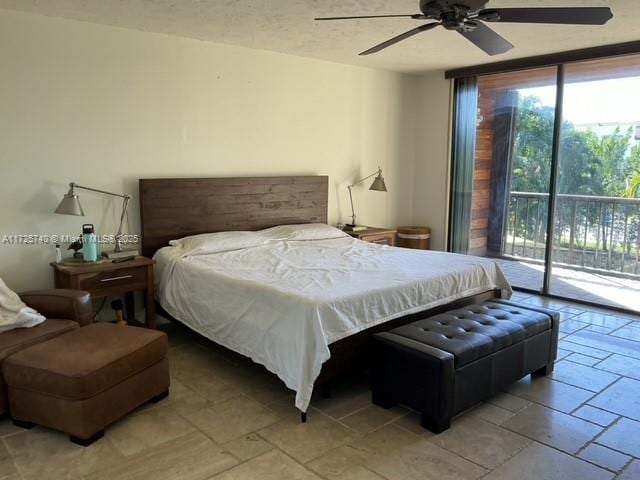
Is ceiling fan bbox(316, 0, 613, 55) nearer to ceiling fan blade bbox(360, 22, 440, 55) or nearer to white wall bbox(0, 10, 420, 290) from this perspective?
ceiling fan blade bbox(360, 22, 440, 55)

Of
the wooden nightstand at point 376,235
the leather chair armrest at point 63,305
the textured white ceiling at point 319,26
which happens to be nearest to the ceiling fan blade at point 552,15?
the textured white ceiling at point 319,26

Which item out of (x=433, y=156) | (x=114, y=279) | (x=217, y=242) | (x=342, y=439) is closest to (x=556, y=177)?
(x=433, y=156)

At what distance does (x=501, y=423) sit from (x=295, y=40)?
3.30m

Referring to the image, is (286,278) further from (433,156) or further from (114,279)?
(433,156)

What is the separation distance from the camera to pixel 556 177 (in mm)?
5070

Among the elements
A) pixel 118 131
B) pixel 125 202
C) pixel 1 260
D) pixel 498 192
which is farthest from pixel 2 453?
pixel 498 192

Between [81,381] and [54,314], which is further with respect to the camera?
[54,314]

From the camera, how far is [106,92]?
385 cm

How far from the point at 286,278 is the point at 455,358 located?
45.7 inches

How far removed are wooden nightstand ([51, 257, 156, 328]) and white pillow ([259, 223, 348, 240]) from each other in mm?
1150

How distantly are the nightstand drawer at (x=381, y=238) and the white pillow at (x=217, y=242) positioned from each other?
1.34 m

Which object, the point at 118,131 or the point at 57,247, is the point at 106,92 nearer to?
the point at 118,131

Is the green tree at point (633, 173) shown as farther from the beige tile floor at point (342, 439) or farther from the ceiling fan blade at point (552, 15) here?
the ceiling fan blade at point (552, 15)

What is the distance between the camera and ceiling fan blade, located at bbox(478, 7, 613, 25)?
2.42m
